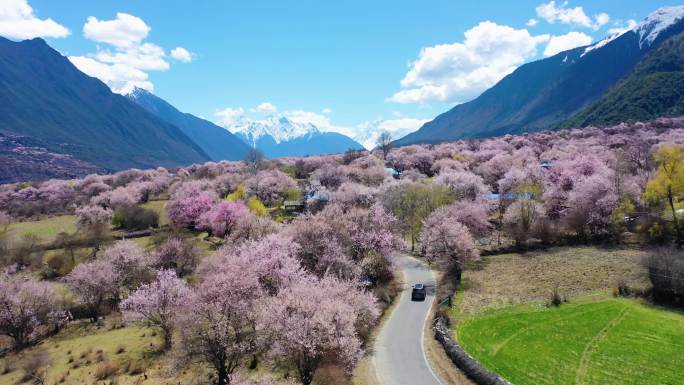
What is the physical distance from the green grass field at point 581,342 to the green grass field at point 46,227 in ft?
267

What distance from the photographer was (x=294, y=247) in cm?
3984

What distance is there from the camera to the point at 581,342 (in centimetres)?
2886

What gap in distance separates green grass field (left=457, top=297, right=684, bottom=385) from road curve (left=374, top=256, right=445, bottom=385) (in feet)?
12.1

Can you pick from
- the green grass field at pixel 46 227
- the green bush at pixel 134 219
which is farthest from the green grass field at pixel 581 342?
the green grass field at pixel 46 227

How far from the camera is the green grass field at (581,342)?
24.8m

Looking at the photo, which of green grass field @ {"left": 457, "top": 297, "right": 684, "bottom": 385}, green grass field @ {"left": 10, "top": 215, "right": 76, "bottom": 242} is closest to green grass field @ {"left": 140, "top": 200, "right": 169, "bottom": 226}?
green grass field @ {"left": 10, "top": 215, "right": 76, "bottom": 242}

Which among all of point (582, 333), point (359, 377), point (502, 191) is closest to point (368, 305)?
point (359, 377)

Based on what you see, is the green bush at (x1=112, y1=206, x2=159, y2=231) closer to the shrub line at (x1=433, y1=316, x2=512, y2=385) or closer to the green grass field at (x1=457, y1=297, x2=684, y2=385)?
the shrub line at (x1=433, y1=316, x2=512, y2=385)

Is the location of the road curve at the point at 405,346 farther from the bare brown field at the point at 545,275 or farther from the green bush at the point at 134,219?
the green bush at the point at 134,219

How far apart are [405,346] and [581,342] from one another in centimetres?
1280

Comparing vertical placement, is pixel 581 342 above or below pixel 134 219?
below

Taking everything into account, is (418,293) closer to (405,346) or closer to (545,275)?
(405,346)

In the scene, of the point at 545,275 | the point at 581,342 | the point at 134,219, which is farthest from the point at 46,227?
the point at 581,342

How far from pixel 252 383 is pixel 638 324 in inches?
1170
